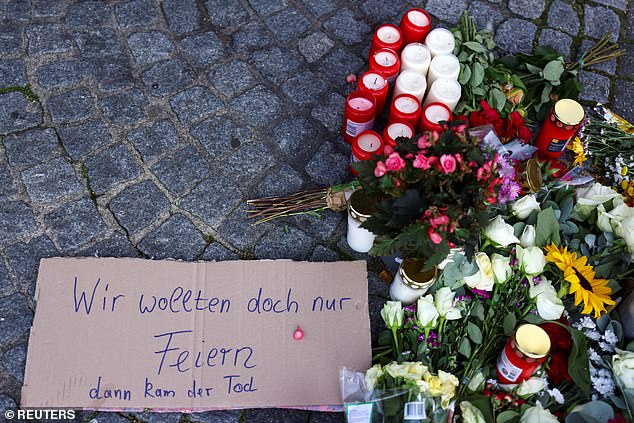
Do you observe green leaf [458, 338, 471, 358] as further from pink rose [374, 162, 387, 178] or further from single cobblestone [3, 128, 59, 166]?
single cobblestone [3, 128, 59, 166]

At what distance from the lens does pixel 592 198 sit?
193 centimetres

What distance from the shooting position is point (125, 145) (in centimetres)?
221

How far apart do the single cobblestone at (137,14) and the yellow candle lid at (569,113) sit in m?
1.78

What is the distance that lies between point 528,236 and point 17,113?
2.04 meters

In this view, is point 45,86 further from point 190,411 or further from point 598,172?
point 598,172

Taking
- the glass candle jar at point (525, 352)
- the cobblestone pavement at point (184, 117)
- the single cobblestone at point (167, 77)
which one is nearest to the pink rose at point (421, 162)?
the glass candle jar at point (525, 352)

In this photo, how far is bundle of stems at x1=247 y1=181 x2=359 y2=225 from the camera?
207 cm

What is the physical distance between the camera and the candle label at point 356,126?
2109 mm

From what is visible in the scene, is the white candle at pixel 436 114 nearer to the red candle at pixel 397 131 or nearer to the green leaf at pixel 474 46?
the red candle at pixel 397 131

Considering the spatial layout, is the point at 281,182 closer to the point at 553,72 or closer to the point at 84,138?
the point at 84,138

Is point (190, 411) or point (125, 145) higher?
point (125, 145)

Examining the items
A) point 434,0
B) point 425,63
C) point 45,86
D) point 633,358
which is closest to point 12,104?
point 45,86

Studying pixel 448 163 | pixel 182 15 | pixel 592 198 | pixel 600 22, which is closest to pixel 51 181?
pixel 182 15

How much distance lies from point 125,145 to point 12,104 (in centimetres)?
52
